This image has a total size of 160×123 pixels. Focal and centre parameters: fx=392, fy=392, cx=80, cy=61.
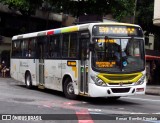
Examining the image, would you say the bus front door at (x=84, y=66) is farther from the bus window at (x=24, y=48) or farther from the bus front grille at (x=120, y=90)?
the bus window at (x=24, y=48)

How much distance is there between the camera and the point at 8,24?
126 feet

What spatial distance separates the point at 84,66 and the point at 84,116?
12.3 ft

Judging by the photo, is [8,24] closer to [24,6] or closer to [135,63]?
[24,6]

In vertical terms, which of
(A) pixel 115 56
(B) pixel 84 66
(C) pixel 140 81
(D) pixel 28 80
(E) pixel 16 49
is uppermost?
(E) pixel 16 49

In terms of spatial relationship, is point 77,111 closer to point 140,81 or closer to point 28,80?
point 140,81

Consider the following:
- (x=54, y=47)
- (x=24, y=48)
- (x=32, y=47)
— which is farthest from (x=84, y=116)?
(x=24, y=48)

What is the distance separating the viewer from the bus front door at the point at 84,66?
14.7m

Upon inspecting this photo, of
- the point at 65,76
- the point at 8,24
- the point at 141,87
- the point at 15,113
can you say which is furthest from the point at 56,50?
the point at 8,24

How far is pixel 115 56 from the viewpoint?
14461mm

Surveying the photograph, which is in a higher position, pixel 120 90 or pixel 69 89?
pixel 120 90

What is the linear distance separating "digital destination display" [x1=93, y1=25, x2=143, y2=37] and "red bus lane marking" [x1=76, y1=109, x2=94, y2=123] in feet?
10.9

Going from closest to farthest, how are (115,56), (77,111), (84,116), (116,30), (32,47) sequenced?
(84,116)
(77,111)
(115,56)
(116,30)
(32,47)

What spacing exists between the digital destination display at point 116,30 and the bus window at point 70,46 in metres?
1.32

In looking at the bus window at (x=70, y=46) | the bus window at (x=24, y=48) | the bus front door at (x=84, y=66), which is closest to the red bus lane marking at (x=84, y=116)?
the bus front door at (x=84, y=66)
